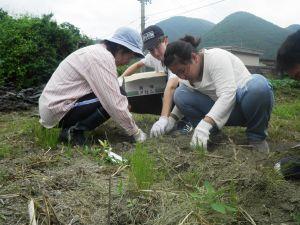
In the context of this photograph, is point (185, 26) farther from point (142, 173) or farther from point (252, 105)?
point (142, 173)

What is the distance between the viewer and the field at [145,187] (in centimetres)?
169

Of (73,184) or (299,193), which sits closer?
(299,193)

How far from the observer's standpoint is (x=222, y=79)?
306 centimetres

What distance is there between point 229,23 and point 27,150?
41084 millimetres

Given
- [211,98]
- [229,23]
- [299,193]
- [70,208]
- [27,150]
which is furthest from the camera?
[229,23]

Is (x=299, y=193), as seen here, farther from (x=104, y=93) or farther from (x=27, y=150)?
(x=27, y=150)

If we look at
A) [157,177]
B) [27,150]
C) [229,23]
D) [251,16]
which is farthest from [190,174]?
[251,16]

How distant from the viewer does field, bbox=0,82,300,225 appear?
1692 millimetres

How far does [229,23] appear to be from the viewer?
41938 mm

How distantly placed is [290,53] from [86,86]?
1651 millimetres

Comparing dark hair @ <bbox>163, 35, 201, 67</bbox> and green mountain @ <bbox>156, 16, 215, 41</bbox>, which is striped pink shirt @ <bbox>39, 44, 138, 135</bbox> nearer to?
dark hair @ <bbox>163, 35, 201, 67</bbox>

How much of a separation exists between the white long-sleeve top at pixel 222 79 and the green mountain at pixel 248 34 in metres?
32.0

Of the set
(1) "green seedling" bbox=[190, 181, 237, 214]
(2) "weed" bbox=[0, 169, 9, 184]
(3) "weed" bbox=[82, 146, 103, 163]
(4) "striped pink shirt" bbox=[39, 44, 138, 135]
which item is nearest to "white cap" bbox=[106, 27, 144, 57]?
(4) "striped pink shirt" bbox=[39, 44, 138, 135]

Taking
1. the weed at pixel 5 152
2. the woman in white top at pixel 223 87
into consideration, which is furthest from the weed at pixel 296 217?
the weed at pixel 5 152
